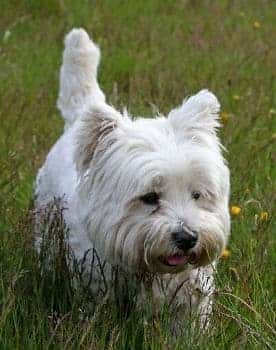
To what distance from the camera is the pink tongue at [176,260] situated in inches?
→ 149

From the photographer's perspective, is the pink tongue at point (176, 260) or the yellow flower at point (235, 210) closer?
the pink tongue at point (176, 260)

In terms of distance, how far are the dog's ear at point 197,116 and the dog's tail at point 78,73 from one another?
1.17m

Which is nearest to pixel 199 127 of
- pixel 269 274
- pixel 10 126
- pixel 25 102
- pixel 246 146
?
pixel 269 274

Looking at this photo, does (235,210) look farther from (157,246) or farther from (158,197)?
(157,246)

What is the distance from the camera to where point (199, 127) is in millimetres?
4094

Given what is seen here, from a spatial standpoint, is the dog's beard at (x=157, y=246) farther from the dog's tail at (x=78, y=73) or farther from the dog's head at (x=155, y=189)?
the dog's tail at (x=78, y=73)

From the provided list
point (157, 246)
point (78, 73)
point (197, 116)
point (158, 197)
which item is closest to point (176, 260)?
point (157, 246)

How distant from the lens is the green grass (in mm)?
3814

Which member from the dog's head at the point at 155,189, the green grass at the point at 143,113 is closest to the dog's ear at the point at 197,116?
the dog's head at the point at 155,189

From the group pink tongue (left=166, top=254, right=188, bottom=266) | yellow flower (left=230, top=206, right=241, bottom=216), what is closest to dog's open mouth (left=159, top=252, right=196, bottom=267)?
pink tongue (left=166, top=254, right=188, bottom=266)

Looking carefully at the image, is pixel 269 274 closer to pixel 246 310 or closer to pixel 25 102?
pixel 246 310

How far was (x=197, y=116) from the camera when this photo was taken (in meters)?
4.11

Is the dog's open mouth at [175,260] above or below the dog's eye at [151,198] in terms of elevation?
below

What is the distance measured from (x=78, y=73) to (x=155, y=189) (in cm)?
159
